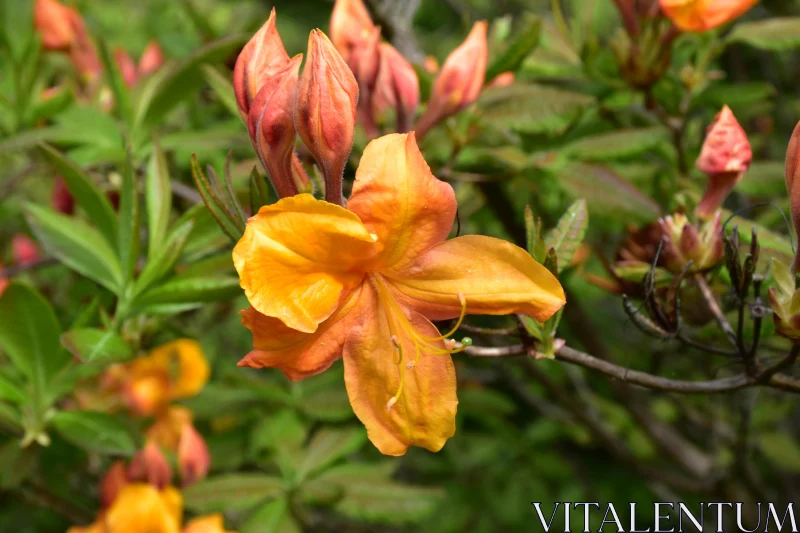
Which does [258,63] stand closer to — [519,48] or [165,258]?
[165,258]

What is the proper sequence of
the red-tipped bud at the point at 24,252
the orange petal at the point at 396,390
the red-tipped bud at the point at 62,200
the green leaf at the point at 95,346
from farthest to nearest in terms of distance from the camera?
the red-tipped bud at the point at 24,252 → the red-tipped bud at the point at 62,200 → the green leaf at the point at 95,346 → the orange petal at the point at 396,390

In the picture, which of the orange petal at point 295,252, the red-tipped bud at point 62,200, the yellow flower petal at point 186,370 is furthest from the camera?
the yellow flower petal at point 186,370

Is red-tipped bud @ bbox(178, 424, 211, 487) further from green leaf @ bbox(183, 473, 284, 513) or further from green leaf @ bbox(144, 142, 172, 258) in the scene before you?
green leaf @ bbox(144, 142, 172, 258)

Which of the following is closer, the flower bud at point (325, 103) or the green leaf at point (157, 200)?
the flower bud at point (325, 103)

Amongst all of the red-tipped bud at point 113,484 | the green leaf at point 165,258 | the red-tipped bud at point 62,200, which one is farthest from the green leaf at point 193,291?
the red-tipped bud at point 62,200

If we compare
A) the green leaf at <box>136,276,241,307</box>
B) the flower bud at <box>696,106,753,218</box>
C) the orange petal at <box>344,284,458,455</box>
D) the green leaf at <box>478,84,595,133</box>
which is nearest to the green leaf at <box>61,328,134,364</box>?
the green leaf at <box>136,276,241,307</box>

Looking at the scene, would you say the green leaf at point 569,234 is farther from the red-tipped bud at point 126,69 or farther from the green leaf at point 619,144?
the red-tipped bud at point 126,69

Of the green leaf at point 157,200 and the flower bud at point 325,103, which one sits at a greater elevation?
the flower bud at point 325,103

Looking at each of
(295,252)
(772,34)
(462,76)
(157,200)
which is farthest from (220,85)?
(772,34)
